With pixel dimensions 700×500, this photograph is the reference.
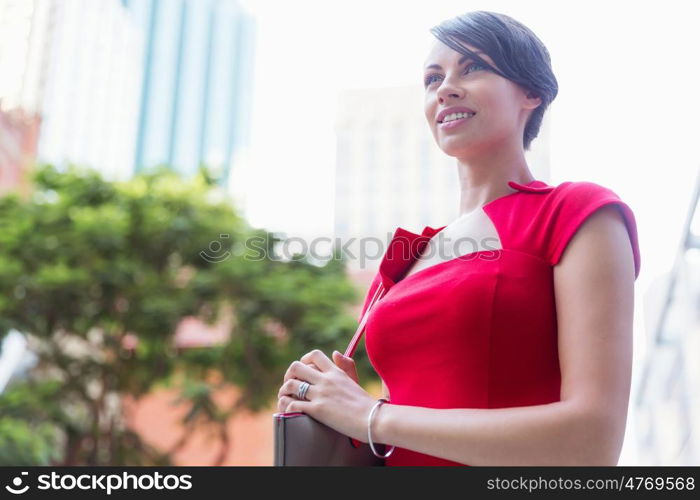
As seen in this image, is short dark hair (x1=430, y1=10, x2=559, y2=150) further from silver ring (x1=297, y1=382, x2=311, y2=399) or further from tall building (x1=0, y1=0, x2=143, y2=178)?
tall building (x1=0, y1=0, x2=143, y2=178)

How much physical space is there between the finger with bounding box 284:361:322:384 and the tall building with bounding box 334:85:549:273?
66.6ft

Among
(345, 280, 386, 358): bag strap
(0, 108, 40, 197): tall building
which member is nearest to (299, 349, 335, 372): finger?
(345, 280, 386, 358): bag strap

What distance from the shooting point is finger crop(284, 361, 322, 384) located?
0.85m

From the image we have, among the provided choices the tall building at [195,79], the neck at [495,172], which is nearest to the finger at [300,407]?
the neck at [495,172]

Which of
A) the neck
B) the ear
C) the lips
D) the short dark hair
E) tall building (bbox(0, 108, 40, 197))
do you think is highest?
tall building (bbox(0, 108, 40, 197))

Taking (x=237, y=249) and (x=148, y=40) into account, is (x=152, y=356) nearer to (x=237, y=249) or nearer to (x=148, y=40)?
(x=237, y=249)

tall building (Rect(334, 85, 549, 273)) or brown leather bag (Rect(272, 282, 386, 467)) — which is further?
tall building (Rect(334, 85, 549, 273))

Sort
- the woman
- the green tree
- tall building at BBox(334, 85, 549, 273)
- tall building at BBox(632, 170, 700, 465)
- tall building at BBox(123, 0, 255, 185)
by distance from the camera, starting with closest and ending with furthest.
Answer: the woman < tall building at BBox(632, 170, 700, 465) < the green tree < tall building at BBox(334, 85, 549, 273) < tall building at BBox(123, 0, 255, 185)

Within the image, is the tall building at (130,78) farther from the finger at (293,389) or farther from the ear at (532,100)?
→ the finger at (293,389)

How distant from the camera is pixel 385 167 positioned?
24500mm

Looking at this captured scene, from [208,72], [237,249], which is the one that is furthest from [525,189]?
[208,72]

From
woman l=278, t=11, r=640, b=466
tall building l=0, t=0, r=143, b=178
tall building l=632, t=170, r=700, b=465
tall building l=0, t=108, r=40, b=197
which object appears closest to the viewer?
woman l=278, t=11, r=640, b=466

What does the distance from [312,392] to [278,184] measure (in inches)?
358

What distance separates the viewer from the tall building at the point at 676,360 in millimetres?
2867
